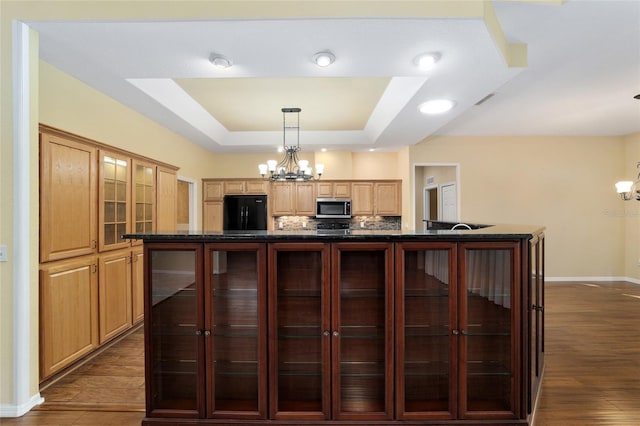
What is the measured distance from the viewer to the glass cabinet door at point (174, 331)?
2133 millimetres

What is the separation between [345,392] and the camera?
216 cm

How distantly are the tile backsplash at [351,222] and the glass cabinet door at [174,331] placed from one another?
467 cm

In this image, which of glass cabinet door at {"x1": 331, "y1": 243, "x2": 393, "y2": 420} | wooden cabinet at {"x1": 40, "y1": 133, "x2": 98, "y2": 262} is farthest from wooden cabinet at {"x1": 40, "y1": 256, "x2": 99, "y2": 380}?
glass cabinet door at {"x1": 331, "y1": 243, "x2": 393, "y2": 420}

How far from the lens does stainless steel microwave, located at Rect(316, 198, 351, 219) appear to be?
21.8 ft

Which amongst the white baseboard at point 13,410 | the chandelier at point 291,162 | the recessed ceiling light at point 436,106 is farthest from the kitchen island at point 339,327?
the chandelier at point 291,162

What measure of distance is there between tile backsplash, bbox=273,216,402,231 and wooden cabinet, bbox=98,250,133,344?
11.2ft

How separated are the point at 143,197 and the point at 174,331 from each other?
7.83 feet

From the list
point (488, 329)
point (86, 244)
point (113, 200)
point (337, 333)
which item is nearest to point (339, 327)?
point (337, 333)

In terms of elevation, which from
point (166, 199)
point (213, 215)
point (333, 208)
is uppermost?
point (166, 199)

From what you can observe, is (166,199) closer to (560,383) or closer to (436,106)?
(436,106)

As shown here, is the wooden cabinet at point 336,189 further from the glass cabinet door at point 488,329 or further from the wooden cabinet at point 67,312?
the glass cabinet door at point 488,329

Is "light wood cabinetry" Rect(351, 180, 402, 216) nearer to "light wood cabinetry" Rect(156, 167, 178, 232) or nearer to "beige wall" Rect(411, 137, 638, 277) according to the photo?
"beige wall" Rect(411, 137, 638, 277)

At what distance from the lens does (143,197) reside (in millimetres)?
4082

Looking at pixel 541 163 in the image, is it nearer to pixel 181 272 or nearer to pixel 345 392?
pixel 345 392
